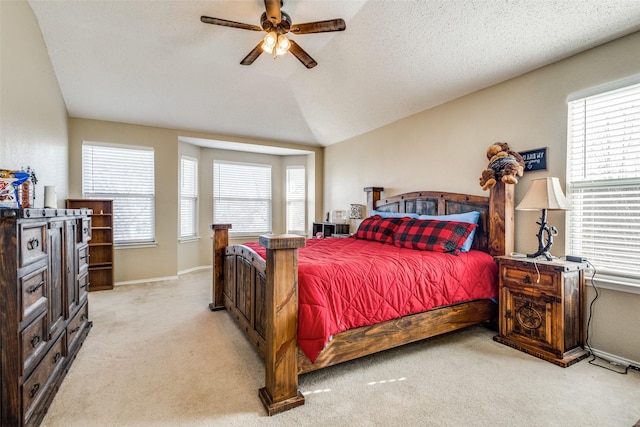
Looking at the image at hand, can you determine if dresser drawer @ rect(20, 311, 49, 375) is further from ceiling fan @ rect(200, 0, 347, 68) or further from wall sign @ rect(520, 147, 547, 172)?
wall sign @ rect(520, 147, 547, 172)

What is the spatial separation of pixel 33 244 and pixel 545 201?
3487 mm

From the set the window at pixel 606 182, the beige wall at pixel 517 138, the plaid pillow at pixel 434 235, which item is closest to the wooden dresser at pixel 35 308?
the plaid pillow at pixel 434 235

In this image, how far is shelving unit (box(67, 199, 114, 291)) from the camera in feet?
13.9

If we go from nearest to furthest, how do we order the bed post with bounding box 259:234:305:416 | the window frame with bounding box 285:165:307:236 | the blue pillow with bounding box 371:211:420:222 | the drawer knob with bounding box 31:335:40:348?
the drawer knob with bounding box 31:335:40:348 → the bed post with bounding box 259:234:305:416 → the blue pillow with bounding box 371:211:420:222 → the window frame with bounding box 285:165:307:236

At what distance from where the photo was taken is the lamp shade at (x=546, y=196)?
2346 mm

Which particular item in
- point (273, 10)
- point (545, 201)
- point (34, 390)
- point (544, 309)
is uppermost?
point (273, 10)

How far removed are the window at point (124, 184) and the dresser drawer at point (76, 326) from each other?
6.99ft

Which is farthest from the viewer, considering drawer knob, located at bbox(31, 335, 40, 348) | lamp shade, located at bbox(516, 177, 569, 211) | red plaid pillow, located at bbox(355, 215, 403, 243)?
red plaid pillow, located at bbox(355, 215, 403, 243)

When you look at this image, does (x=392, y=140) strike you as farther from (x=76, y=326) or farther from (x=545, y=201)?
(x=76, y=326)

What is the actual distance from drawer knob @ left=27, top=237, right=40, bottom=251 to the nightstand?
336 cm

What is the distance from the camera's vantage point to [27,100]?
2547mm

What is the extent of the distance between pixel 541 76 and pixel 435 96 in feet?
3.49

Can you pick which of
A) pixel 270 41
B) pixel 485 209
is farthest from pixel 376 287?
pixel 270 41

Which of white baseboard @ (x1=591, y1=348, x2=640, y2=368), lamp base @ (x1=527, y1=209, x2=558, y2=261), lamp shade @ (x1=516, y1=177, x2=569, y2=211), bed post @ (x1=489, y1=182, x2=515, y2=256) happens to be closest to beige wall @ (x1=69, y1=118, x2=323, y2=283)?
bed post @ (x1=489, y1=182, x2=515, y2=256)
